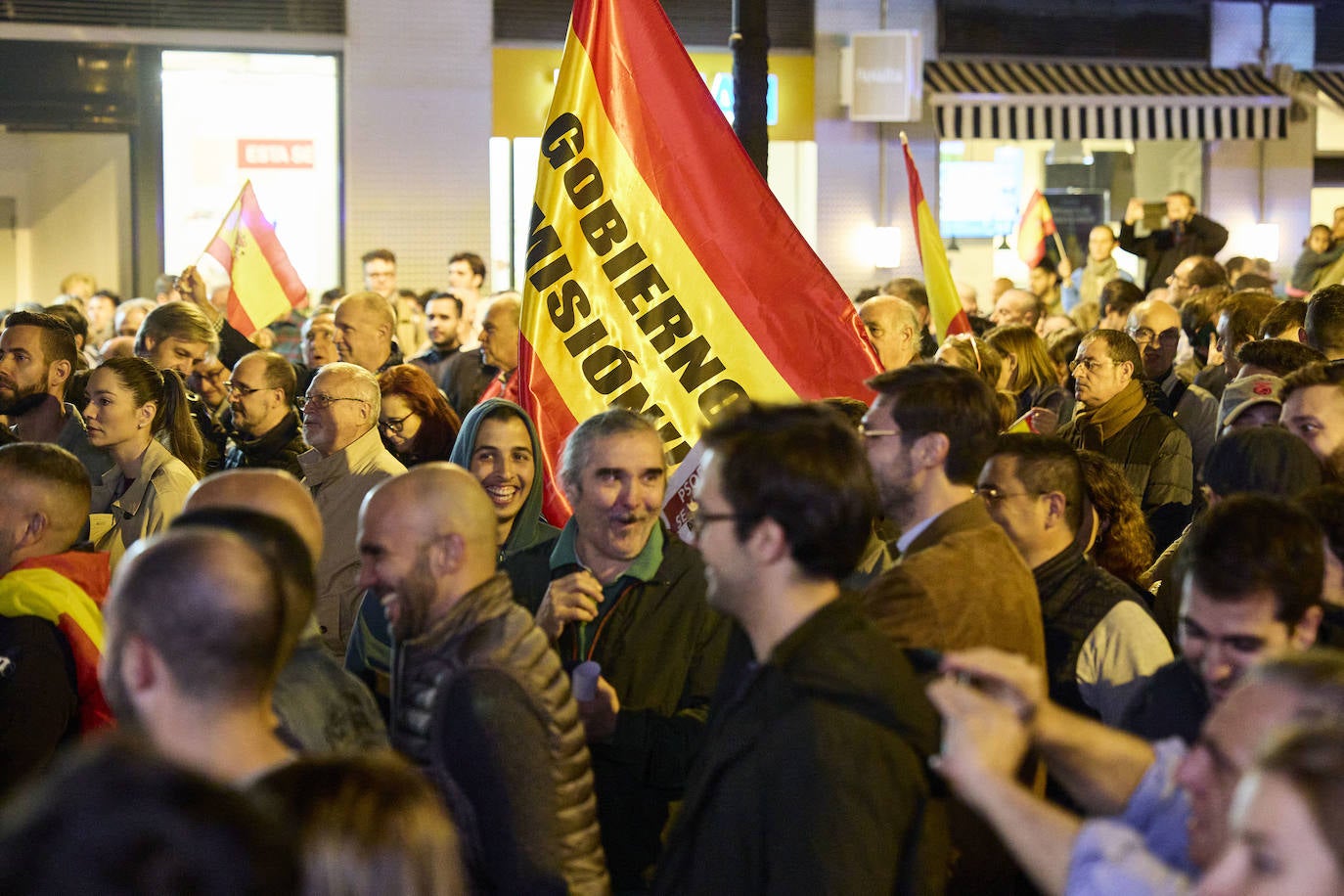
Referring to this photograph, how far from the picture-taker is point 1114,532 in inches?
213

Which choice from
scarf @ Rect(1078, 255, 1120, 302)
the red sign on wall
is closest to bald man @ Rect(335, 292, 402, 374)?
scarf @ Rect(1078, 255, 1120, 302)

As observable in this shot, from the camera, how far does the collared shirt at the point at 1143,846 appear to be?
246cm

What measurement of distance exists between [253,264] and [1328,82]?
15197 millimetres

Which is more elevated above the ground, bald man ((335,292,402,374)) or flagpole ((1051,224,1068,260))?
flagpole ((1051,224,1068,260))

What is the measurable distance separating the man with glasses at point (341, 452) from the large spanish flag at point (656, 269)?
0.84 metres

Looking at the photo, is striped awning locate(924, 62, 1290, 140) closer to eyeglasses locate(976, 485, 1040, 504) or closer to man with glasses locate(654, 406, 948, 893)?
eyeglasses locate(976, 485, 1040, 504)

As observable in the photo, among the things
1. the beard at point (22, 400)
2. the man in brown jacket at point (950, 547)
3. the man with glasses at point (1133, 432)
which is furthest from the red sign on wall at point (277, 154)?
the man in brown jacket at point (950, 547)

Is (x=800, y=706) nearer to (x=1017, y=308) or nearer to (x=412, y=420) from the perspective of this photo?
(x=412, y=420)

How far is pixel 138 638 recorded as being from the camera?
2.61 metres

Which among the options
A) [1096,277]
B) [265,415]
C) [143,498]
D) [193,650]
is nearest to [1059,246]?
[1096,277]

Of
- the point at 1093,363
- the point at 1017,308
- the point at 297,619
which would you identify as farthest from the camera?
the point at 1017,308

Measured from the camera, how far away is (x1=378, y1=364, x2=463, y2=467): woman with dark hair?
23.7ft

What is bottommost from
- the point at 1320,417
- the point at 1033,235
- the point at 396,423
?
the point at 396,423

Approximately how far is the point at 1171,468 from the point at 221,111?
13.8m
